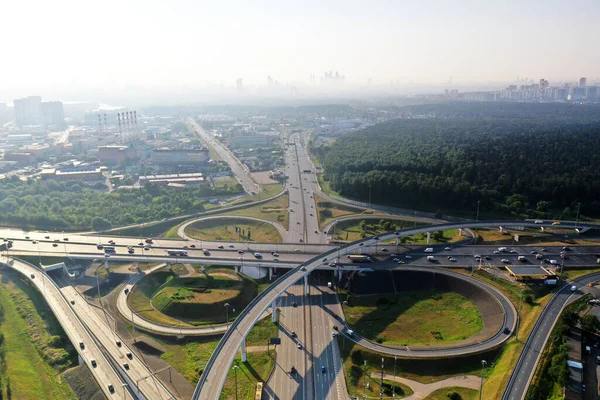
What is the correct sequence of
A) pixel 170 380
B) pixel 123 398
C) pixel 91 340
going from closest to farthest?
pixel 123 398 → pixel 170 380 → pixel 91 340

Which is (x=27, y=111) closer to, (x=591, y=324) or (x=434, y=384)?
(x=434, y=384)

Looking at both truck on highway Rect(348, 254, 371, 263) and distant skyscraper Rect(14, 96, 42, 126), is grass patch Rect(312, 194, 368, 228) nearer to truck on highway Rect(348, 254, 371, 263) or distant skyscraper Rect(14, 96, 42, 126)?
truck on highway Rect(348, 254, 371, 263)

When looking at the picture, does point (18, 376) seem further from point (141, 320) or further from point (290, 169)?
point (290, 169)

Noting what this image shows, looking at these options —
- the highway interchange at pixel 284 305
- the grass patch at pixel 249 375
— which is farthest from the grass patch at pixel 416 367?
the grass patch at pixel 249 375

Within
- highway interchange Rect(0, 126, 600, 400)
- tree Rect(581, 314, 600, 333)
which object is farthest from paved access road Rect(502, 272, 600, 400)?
tree Rect(581, 314, 600, 333)

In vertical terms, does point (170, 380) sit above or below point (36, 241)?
below

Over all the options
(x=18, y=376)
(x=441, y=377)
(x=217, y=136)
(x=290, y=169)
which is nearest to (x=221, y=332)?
(x=18, y=376)
